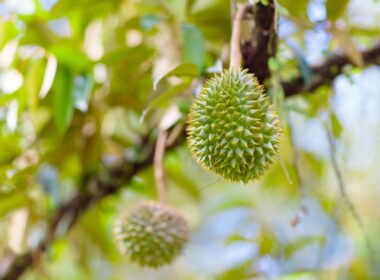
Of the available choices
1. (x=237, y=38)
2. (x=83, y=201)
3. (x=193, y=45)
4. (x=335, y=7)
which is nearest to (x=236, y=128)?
(x=237, y=38)

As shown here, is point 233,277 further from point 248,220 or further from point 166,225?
point 166,225

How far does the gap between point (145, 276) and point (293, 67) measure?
2.12 m

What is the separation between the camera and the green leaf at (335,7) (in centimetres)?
119

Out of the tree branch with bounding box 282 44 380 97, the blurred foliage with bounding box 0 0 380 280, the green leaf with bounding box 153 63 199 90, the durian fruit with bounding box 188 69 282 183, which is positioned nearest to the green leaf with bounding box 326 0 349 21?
the blurred foliage with bounding box 0 0 380 280

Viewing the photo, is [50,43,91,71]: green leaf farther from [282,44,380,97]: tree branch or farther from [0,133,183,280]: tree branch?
[282,44,380,97]: tree branch

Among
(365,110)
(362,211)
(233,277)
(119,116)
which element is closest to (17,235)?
(119,116)

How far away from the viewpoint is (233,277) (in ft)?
5.43

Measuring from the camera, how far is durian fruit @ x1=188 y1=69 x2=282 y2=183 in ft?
2.66

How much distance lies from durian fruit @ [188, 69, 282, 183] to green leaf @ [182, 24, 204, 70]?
0.98 feet

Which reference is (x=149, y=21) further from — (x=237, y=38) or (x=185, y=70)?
(x=237, y=38)

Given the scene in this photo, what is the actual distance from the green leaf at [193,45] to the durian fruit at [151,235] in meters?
0.33

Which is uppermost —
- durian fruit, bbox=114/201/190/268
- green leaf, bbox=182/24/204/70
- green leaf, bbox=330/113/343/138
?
green leaf, bbox=182/24/204/70

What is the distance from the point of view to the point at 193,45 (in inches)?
45.3

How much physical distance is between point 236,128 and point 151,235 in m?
0.45
